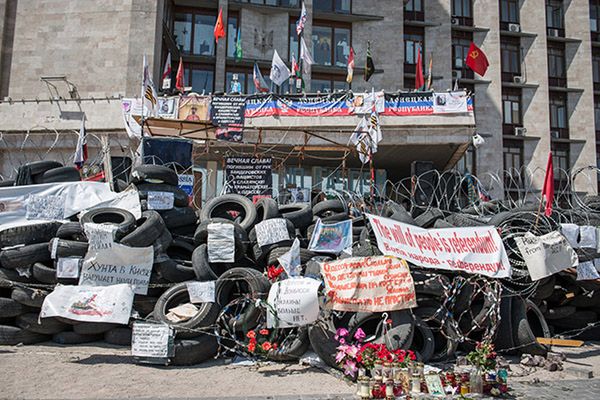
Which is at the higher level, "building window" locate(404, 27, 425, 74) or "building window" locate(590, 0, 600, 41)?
"building window" locate(590, 0, 600, 41)

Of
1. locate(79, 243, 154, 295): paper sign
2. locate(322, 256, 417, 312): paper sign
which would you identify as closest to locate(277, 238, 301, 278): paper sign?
locate(322, 256, 417, 312): paper sign

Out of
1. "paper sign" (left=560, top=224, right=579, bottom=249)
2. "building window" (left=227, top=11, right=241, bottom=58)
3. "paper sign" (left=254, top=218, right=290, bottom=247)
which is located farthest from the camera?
"building window" (left=227, top=11, right=241, bottom=58)

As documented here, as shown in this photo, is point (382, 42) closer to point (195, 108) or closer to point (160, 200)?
point (195, 108)

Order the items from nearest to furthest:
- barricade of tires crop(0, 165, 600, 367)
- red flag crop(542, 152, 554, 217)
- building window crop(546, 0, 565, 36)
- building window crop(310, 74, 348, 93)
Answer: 1. barricade of tires crop(0, 165, 600, 367)
2. red flag crop(542, 152, 554, 217)
3. building window crop(310, 74, 348, 93)
4. building window crop(546, 0, 565, 36)

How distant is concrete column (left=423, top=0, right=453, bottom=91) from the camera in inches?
1347

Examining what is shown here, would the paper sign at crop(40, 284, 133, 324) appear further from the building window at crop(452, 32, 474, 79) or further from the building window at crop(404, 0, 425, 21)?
the building window at crop(452, 32, 474, 79)

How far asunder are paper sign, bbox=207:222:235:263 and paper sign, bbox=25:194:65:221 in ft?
13.5

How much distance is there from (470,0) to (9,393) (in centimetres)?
3926

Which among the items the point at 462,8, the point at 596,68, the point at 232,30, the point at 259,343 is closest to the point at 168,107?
the point at 232,30

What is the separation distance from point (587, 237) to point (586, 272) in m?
0.83

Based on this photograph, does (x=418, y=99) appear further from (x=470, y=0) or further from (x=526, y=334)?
(x=470, y=0)

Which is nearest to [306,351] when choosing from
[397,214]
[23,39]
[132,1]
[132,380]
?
[132,380]

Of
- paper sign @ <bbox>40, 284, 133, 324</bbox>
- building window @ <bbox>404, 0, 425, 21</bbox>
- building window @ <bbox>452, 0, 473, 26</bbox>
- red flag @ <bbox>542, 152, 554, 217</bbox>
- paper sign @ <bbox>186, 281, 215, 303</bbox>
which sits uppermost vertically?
building window @ <bbox>452, 0, 473, 26</bbox>

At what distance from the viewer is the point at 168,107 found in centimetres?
2372
